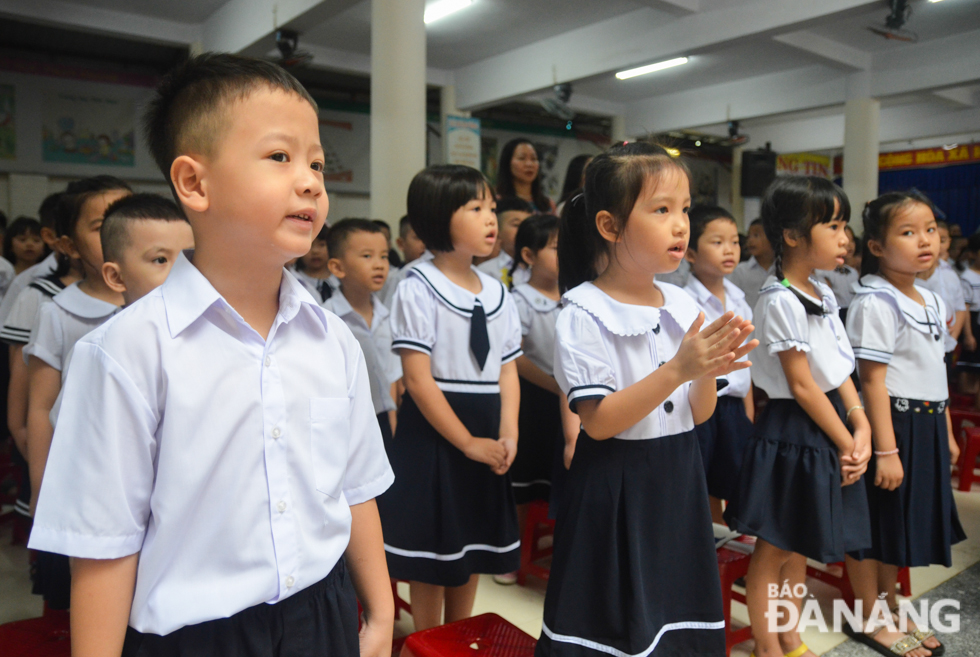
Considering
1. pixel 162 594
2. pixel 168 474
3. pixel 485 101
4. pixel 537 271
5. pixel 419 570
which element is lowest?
pixel 419 570

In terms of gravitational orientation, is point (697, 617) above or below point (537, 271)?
below

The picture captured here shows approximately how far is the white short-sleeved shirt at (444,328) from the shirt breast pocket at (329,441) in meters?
0.91

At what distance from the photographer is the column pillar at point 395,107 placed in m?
4.77

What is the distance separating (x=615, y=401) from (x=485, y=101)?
8404 millimetres

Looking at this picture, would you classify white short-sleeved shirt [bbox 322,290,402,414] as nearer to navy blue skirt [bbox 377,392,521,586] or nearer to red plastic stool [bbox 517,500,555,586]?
navy blue skirt [bbox 377,392,521,586]

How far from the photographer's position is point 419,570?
1.83 meters

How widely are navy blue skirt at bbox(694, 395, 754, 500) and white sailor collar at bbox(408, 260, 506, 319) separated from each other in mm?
1024

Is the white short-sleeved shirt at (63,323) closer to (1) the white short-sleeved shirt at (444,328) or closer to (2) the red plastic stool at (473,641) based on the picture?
(1) the white short-sleeved shirt at (444,328)

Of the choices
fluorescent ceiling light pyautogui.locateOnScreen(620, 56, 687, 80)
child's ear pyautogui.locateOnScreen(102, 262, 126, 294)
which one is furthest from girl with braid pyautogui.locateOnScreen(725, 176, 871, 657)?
fluorescent ceiling light pyautogui.locateOnScreen(620, 56, 687, 80)

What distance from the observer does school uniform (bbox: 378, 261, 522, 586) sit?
1.84 metres

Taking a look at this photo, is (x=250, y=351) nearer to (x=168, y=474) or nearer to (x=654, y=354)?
(x=168, y=474)

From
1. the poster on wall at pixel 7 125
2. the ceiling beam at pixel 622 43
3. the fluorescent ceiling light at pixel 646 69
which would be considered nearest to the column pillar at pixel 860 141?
the fluorescent ceiling light at pixel 646 69

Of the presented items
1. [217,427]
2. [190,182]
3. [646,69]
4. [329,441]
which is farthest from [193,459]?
[646,69]

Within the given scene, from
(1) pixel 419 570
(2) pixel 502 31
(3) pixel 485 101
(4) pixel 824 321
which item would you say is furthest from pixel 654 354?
(3) pixel 485 101
